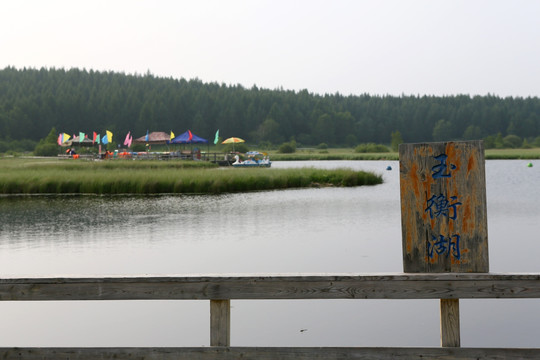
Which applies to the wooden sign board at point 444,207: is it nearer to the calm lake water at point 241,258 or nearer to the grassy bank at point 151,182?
the calm lake water at point 241,258

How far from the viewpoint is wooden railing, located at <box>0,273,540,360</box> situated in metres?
4.33

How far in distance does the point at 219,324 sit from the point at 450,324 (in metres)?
1.54

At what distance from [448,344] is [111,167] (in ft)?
137

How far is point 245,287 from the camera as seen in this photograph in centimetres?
437

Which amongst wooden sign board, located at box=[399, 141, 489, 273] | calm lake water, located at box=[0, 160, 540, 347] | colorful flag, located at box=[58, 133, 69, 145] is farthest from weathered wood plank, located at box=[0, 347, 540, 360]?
colorful flag, located at box=[58, 133, 69, 145]

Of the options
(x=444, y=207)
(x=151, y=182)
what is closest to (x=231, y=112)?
(x=151, y=182)

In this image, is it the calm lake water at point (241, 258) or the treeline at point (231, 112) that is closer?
the calm lake water at point (241, 258)

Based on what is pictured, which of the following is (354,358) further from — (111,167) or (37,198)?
(111,167)

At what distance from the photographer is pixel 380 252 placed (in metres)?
15.4

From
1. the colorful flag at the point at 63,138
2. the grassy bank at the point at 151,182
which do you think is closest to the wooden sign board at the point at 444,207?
the grassy bank at the point at 151,182

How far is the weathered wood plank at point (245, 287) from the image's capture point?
433 centimetres

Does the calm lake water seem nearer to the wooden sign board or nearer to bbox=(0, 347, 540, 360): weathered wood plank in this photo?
bbox=(0, 347, 540, 360): weathered wood plank

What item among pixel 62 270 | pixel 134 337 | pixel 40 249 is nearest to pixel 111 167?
pixel 40 249

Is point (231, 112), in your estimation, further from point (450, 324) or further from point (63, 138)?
point (450, 324)
